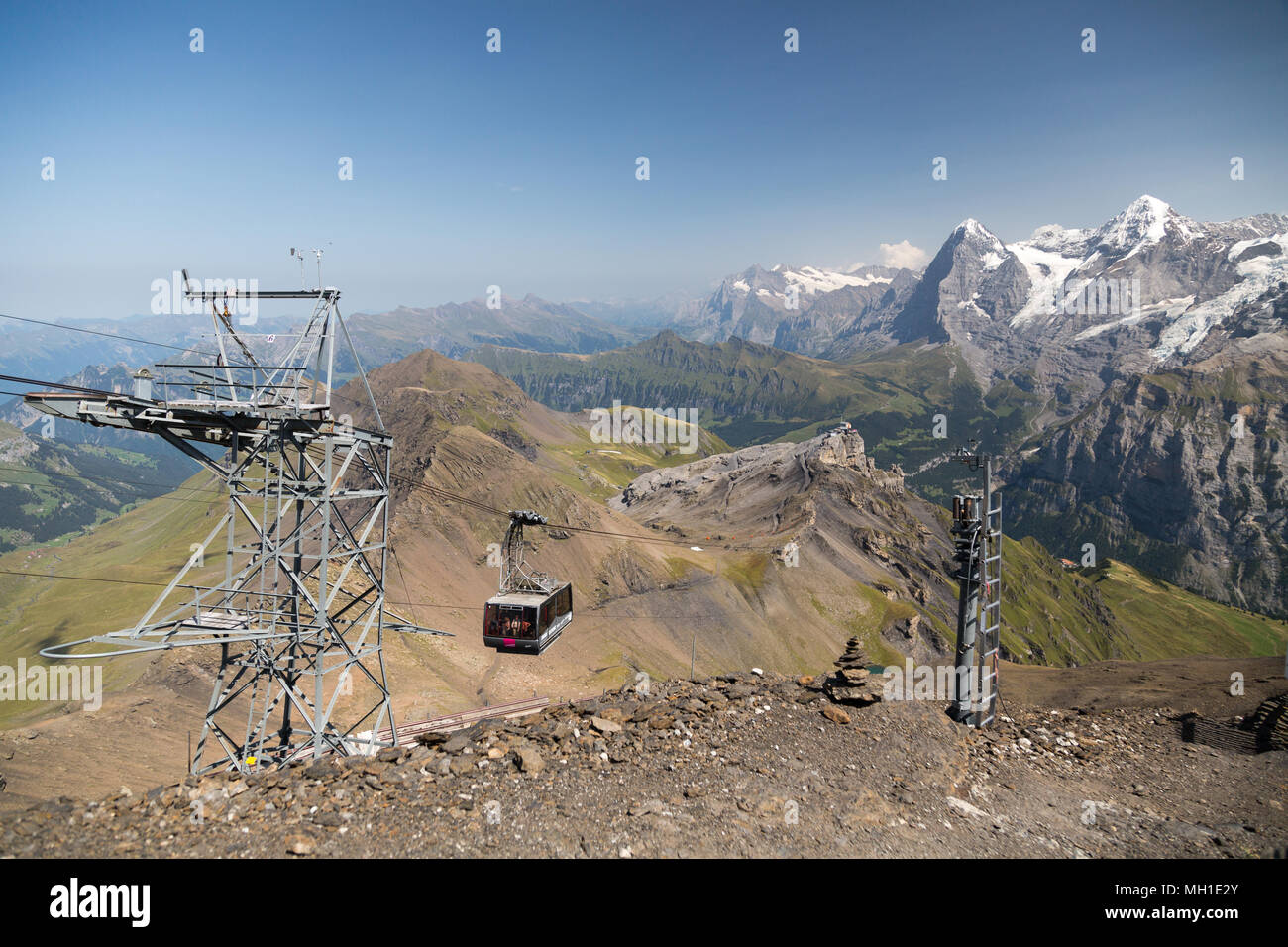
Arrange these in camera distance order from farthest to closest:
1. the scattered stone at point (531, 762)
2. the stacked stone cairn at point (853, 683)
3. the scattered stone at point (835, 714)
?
the stacked stone cairn at point (853, 683) < the scattered stone at point (835, 714) < the scattered stone at point (531, 762)

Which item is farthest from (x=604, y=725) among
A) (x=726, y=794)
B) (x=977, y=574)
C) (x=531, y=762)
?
(x=977, y=574)

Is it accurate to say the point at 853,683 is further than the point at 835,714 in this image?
Yes

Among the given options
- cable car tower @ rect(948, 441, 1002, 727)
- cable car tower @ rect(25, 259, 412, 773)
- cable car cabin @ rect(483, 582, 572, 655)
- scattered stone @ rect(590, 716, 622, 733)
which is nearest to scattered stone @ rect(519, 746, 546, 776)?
scattered stone @ rect(590, 716, 622, 733)

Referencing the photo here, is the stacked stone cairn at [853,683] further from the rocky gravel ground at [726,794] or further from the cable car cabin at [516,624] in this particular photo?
the cable car cabin at [516,624]

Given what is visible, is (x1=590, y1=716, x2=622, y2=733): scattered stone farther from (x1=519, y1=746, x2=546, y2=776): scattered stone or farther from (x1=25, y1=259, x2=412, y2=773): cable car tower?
(x1=25, y1=259, x2=412, y2=773): cable car tower

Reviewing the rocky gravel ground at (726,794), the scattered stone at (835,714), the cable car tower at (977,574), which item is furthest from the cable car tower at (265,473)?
the cable car tower at (977,574)

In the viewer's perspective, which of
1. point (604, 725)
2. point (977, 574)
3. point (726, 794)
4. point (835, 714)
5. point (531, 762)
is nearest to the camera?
point (726, 794)

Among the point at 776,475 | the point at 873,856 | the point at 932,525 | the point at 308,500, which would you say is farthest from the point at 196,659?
the point at 932,525

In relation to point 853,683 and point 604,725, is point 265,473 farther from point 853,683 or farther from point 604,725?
point 853,683

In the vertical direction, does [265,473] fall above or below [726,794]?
above
